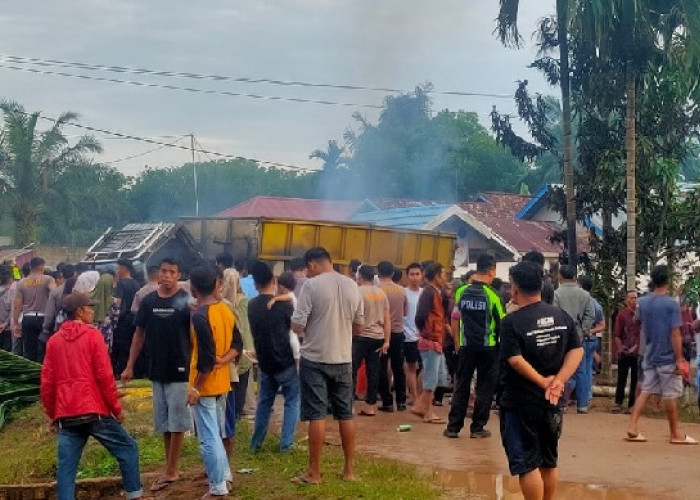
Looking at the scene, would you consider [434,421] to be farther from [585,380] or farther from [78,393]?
[78,393]

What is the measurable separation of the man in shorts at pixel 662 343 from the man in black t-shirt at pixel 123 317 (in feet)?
21.9

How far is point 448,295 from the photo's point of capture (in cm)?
1306

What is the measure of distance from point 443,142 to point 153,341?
38449mm

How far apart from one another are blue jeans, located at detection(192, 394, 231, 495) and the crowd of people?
1cm

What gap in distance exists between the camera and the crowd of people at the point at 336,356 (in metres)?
6.40

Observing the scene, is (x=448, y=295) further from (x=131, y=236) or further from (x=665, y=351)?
(x=131, y=236)

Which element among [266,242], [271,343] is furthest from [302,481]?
[266,242]

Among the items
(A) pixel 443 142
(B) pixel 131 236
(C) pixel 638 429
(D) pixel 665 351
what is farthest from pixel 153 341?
(A) pixel 443 142

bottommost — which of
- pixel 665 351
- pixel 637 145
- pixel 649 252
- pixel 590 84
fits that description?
pixel 665 351

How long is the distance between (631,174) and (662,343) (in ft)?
16.9

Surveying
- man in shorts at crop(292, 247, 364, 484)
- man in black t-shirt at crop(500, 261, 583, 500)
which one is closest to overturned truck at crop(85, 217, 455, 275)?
man in shorts at crop(292, 247, 364, 484)

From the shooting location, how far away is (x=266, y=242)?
19891mm

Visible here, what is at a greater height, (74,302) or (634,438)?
(74,302)

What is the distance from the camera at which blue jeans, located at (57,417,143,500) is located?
23.9 feet
